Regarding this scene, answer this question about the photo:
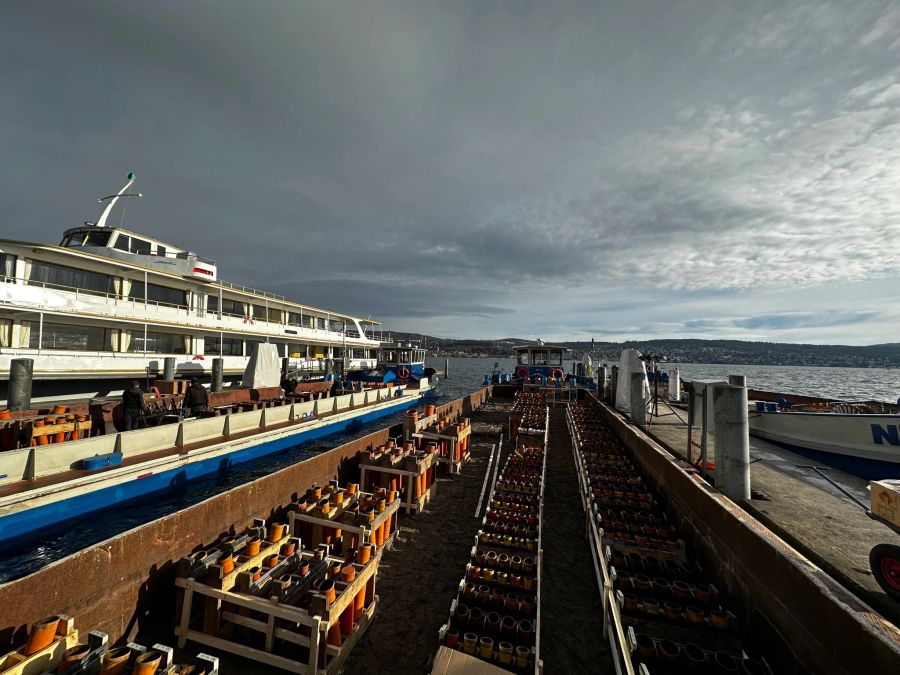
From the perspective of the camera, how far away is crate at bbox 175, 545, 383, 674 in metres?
3.83

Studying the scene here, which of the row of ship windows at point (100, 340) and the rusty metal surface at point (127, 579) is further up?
the row of ship windows at point (100, 340)

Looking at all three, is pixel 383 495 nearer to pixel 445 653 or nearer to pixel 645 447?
pixel 445 653

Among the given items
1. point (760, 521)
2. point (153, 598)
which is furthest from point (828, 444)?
point (153, 598)

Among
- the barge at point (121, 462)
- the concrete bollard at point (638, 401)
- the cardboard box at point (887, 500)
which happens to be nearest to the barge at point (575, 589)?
the cardboard box at point (887, 500)

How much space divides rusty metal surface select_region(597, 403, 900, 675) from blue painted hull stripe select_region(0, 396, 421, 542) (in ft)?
38.2

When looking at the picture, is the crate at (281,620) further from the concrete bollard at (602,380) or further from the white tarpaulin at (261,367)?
the concrete bollard at (602,380)

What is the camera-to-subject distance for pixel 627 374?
15.7 metres

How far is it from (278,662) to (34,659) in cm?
195

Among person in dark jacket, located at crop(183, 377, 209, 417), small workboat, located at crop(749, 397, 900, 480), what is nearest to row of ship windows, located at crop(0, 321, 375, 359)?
person in dark jacket, located at crop(183, 377, 209, 417)

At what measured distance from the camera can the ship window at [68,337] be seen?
16797mm

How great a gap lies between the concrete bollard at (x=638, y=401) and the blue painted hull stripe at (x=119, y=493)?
511 inches

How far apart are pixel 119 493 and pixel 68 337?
14.7m

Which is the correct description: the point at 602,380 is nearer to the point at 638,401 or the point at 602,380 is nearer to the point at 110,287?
the point at 638,401

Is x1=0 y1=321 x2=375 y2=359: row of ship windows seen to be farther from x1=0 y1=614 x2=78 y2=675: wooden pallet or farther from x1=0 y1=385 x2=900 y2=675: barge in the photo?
x1=0 y1=614 x2=78 y2=675: wooden pallet
